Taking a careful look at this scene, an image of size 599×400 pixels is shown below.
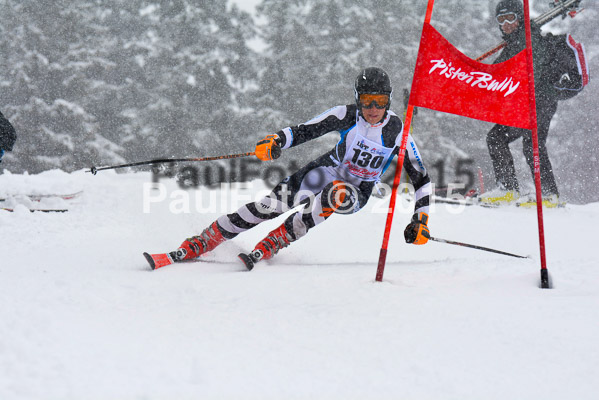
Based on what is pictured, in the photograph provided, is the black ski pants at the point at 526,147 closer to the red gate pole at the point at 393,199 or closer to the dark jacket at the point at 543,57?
the dark jacket at the point at 543,57

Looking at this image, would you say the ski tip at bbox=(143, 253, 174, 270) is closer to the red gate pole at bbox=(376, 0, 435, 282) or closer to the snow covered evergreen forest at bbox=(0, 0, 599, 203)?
the red gate pole at bbox=(376, 0, 435, 282)

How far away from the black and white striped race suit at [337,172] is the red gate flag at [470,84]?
0.92m

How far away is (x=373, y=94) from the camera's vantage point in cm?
430

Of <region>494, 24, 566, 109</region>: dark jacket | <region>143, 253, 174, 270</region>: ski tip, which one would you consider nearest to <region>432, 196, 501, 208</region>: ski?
<region>494, 24, 566, 109</region>: dark jacket

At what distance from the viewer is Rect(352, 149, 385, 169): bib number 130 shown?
4.70 meters

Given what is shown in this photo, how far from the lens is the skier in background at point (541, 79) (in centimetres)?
701

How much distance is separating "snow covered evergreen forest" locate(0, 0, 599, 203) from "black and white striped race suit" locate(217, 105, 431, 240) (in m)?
16.3

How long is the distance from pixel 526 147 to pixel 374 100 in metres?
4.19

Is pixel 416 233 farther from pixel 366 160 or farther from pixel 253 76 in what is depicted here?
pixel 253 76

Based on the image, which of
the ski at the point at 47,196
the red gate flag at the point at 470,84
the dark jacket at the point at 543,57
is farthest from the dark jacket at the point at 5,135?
the dark jacket at the point at 543,57

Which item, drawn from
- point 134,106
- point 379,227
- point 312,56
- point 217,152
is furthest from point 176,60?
point 379,227

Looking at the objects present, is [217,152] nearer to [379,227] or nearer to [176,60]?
[176,60]

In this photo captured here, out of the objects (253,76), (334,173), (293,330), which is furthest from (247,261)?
(253,76)

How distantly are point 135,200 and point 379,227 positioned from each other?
4.41 metres
